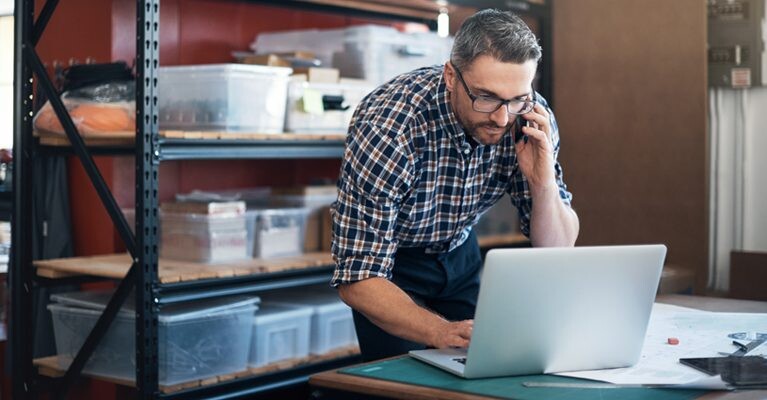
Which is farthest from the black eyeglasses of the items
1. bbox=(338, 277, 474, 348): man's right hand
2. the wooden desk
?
the wooden desk

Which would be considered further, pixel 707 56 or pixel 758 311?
pixel 707 56

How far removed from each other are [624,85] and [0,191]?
2546mm

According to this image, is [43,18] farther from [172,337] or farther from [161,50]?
[172,337]

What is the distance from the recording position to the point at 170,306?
3.35 meters

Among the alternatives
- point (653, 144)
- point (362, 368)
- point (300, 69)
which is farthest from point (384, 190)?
point (653, 144)

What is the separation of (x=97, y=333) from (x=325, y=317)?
86 cm

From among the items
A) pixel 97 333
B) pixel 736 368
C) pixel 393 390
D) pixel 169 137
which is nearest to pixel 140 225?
pixel 169 137

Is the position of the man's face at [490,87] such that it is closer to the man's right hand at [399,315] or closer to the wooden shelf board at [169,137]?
the man's right hand at [399,315]

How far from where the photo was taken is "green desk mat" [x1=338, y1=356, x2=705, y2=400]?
5.34 ft

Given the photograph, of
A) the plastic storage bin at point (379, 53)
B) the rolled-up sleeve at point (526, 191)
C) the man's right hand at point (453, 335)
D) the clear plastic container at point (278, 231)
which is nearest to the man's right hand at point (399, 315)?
the man's right hand at point (453, 335)

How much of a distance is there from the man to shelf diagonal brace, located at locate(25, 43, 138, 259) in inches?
37.4

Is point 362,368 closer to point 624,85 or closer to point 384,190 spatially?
point 384,190

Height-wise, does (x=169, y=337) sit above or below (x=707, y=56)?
below

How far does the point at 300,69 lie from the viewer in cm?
362
